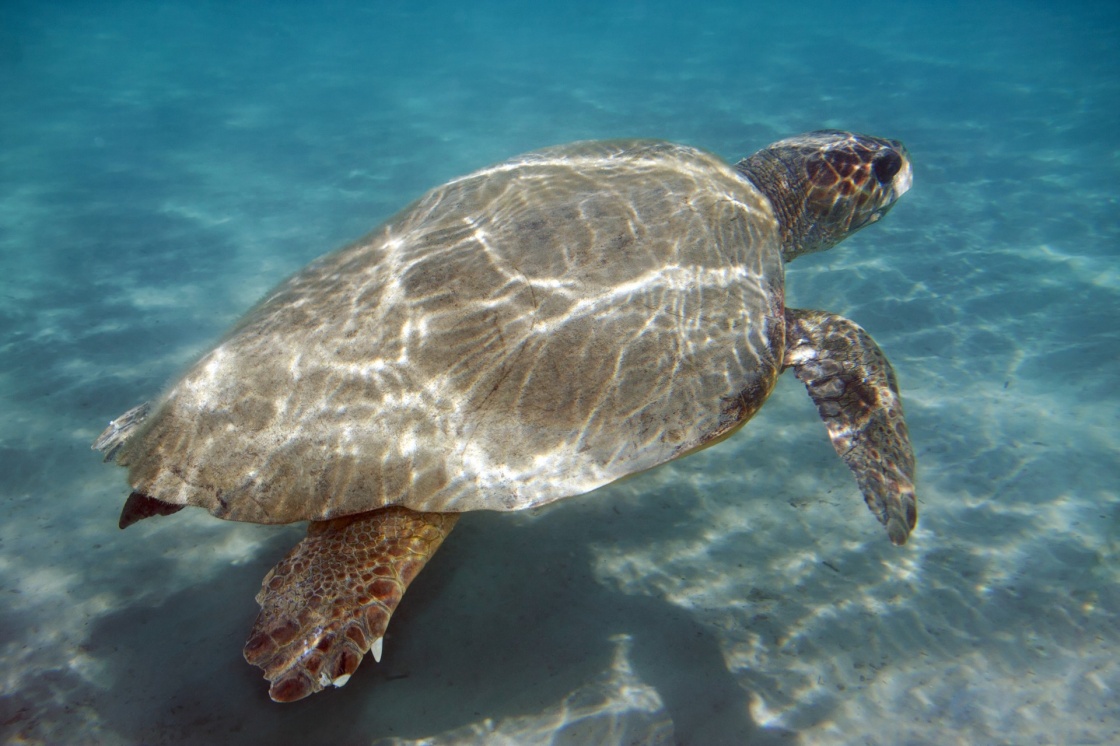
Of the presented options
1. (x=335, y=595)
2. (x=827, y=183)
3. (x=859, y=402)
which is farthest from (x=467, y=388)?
(x=827, y=183)

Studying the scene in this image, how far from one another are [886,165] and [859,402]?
3105 mm

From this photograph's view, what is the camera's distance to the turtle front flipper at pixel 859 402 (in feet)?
11.4

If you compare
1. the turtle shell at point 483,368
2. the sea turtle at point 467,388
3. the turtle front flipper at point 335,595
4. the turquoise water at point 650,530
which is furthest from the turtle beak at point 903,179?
the turtle front flipper at point 335,595

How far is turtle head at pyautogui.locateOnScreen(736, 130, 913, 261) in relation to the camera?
18.0 ft

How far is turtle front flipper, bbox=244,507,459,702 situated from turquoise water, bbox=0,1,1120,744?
2.81 feet

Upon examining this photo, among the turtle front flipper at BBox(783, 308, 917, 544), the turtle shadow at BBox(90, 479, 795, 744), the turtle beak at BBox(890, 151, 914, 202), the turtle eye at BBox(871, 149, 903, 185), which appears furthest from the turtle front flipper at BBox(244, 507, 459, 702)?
the turtle beak at BBox(890, 151, 914, 202)

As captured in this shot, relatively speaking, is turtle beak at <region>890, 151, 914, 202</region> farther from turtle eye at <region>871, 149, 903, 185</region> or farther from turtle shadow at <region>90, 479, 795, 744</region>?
turtle shadow at <region>90, 479, 795, 744</region>

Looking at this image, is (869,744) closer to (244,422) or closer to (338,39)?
(244,422)

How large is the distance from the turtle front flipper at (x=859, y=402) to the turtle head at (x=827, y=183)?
1476mm

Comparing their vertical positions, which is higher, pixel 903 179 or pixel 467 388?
pixel 903 179

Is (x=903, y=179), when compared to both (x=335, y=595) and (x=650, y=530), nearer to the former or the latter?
(x=650, y=530)

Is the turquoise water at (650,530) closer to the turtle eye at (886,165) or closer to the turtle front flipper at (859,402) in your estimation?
the turtle front flipper at (859,402)

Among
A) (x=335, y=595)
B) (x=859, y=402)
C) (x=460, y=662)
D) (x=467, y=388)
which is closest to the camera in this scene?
(x=335, y=595)

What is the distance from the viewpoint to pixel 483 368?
3.13m
